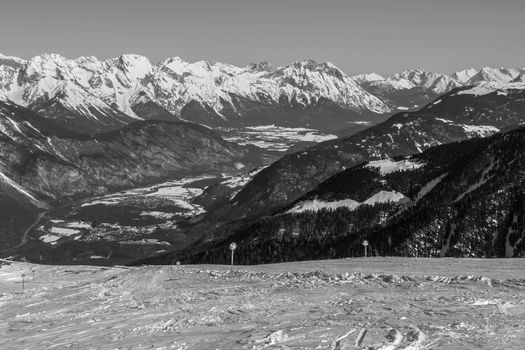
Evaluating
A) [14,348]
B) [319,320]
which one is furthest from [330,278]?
[14,348]

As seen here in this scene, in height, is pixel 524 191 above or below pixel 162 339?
above

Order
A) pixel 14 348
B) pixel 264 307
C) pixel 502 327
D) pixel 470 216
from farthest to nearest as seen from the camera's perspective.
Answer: pixel 470 216 < pixel 264 307 < pixel 14 348 < pixel 502 327

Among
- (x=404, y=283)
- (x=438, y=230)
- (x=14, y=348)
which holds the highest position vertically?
(x=438, y=230)

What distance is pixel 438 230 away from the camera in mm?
182000

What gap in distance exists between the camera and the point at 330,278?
5781 cm

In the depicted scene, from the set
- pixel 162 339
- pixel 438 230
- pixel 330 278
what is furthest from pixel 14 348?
pixel 438 230

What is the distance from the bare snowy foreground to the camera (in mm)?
37750

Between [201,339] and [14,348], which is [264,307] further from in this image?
[14,348]

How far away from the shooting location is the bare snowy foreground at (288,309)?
37.8 m

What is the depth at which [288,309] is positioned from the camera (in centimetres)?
4688

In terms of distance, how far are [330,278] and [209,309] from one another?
13171 mm

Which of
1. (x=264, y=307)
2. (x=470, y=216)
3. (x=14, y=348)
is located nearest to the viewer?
(x=14, y=348)

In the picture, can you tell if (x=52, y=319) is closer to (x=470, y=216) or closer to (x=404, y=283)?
(x=404, y=283)

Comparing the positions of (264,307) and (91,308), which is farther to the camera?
(91,308)
